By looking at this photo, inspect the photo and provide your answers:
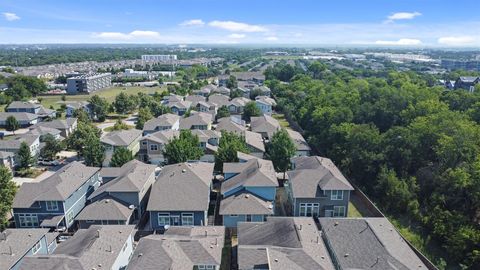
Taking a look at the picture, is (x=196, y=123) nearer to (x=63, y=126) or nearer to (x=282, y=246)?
(x=63, y=126)

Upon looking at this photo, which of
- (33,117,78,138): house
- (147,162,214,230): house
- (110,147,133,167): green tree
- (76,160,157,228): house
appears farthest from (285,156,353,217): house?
(33,117,78,138): house

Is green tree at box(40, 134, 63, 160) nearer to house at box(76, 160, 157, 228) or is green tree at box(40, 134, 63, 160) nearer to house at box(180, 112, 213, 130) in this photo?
house at box(76, 160, 157, 228)

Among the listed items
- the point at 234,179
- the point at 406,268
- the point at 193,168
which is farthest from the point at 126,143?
the point at 406,268

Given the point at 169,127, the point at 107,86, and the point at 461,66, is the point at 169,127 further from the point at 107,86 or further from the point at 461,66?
the point at 461,66

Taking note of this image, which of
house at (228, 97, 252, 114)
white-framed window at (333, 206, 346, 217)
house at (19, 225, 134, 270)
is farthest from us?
house at (228, 97, 252, 114)

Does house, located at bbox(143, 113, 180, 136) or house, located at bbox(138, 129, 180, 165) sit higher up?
house, located at bbox(143, 113, 180, 136)

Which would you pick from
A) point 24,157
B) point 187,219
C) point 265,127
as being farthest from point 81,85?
point 187,219

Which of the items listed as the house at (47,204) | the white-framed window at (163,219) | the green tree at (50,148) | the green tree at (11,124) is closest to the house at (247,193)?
the white-framed window at (163,219)

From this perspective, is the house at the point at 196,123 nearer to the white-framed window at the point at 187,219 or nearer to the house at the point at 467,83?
the white-framed window at the point at 187,219
